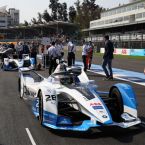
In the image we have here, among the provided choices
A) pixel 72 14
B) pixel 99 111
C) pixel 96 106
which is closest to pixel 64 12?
pixel 72 14

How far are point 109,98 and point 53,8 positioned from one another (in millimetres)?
149738

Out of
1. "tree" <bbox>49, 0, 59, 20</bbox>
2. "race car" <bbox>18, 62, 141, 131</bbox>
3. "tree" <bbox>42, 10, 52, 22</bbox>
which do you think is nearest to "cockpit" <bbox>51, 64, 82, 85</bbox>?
"race car" <bbox>18, 62, 141, 131</bbox>

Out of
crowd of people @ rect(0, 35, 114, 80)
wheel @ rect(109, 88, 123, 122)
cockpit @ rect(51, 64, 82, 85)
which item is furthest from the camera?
crowd of people @ rect(0, 35, 114, 80)

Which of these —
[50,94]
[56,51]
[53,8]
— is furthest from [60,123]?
[53,8]

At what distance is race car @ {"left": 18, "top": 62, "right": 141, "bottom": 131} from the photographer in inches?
266

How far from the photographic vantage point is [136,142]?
6.33 metres

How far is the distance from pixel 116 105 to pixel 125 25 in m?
63.2

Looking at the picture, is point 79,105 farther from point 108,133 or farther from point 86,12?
point 86,12

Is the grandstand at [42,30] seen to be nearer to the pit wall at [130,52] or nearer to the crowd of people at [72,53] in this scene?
the pit wall at [130,52]

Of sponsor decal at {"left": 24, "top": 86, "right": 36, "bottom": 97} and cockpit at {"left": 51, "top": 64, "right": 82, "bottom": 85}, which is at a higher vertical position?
cockpit at {"left": 51, "top": 64, "right": 82, "bottom": 85}

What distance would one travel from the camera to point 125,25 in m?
69.8

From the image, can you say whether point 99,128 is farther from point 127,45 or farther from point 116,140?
point 127,45

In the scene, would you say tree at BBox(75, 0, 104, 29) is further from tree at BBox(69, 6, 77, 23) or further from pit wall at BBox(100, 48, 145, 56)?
pit wall at BBox(100, 48, 145, 56)

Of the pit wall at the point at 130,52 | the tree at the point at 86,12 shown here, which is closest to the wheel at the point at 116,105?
the pit wall at the point at 130,52
